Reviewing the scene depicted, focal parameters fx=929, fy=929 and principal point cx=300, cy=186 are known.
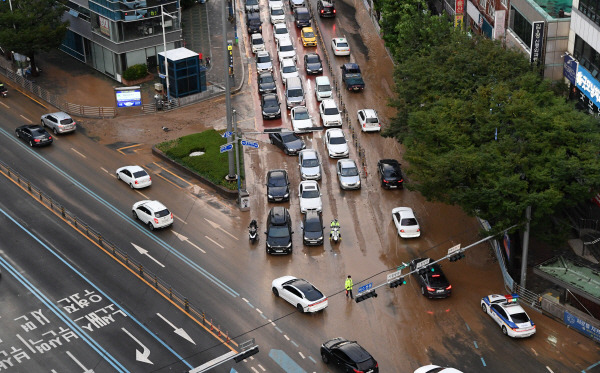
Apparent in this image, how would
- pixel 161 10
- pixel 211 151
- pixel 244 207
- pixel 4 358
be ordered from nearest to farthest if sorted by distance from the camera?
pixel 4 358 < pixel 244 207 < pixel 211 151 < pixel 161 10

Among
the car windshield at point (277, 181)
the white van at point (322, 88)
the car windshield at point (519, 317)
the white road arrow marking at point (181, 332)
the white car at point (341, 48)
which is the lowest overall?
the white road arrow marking at point (181, 332)

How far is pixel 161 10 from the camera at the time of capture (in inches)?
3489

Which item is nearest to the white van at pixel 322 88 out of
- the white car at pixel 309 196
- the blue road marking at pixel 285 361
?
the white car at pixel 309 196

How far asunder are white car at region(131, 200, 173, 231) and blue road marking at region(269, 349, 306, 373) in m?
16.8

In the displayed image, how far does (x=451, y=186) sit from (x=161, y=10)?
4095 centimetres

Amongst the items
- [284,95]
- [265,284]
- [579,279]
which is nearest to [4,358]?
[265,284]

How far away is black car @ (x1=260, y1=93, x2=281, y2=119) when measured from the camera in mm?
84625

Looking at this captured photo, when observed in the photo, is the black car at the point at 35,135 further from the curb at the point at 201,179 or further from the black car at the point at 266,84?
the black car at the point at 266,84

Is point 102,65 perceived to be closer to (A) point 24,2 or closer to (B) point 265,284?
(A) point 24,2

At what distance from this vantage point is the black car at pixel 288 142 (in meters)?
78.6

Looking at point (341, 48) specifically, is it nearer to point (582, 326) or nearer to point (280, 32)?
point (280, 32)

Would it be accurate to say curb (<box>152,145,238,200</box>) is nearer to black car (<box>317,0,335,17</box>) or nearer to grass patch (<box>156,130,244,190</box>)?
grass patch (<box>156,130,244,190</box>)

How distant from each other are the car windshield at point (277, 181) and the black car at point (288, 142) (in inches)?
249

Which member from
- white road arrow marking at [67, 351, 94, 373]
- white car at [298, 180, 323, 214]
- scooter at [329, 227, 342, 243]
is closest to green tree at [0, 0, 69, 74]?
white car at [298, 180, 323, 214]
